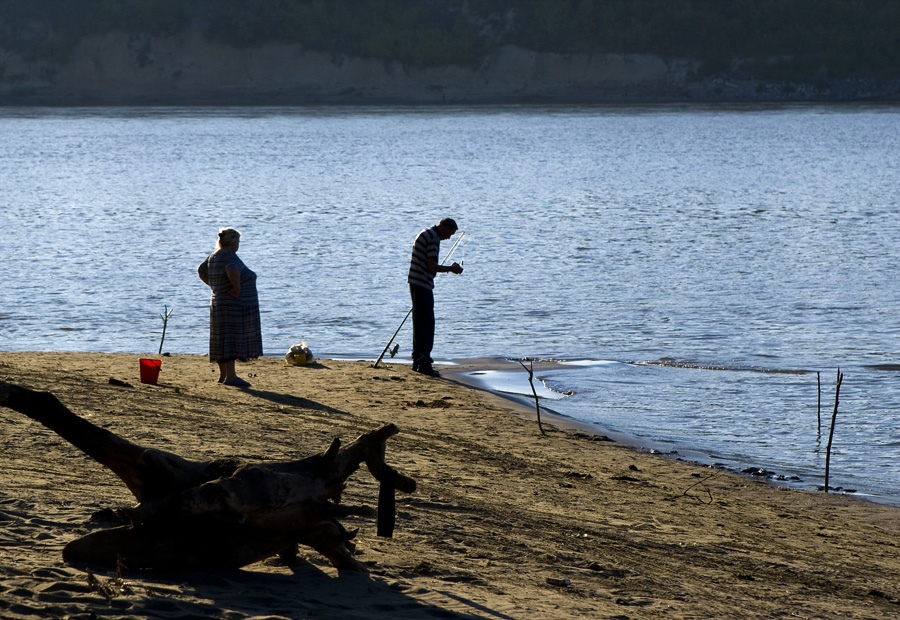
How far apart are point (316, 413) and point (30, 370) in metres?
2.49

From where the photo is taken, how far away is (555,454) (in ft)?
27.6

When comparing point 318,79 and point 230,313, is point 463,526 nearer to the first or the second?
point 230,313

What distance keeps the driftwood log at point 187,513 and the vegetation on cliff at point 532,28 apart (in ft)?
289

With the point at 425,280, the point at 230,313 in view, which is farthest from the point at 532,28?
the point at 230,313

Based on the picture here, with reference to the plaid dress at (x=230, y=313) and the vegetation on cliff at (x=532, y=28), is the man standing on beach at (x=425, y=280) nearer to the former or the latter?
the plaid dress at (x=230, y=313)

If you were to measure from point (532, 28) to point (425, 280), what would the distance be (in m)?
87.8

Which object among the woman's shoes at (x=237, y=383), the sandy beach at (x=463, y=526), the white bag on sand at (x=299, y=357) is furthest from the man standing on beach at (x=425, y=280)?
the woman's shoes at (x=237, y=383)

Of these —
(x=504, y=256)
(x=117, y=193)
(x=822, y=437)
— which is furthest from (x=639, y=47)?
(x=822, y=437)

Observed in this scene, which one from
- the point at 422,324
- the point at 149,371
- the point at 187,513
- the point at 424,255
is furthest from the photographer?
the point at 422,324

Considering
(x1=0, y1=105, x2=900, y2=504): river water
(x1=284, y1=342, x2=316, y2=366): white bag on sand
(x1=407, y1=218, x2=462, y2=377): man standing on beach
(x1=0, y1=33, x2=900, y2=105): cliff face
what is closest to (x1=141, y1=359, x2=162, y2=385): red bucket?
(x1=284, y1=342, x2=316, y2=366): white bag on sand

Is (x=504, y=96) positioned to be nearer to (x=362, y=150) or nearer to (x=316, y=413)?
(x=362, y=150)

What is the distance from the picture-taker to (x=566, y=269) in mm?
20562

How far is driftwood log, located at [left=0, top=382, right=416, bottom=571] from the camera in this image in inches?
177

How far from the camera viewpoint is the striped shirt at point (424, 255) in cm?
1093
